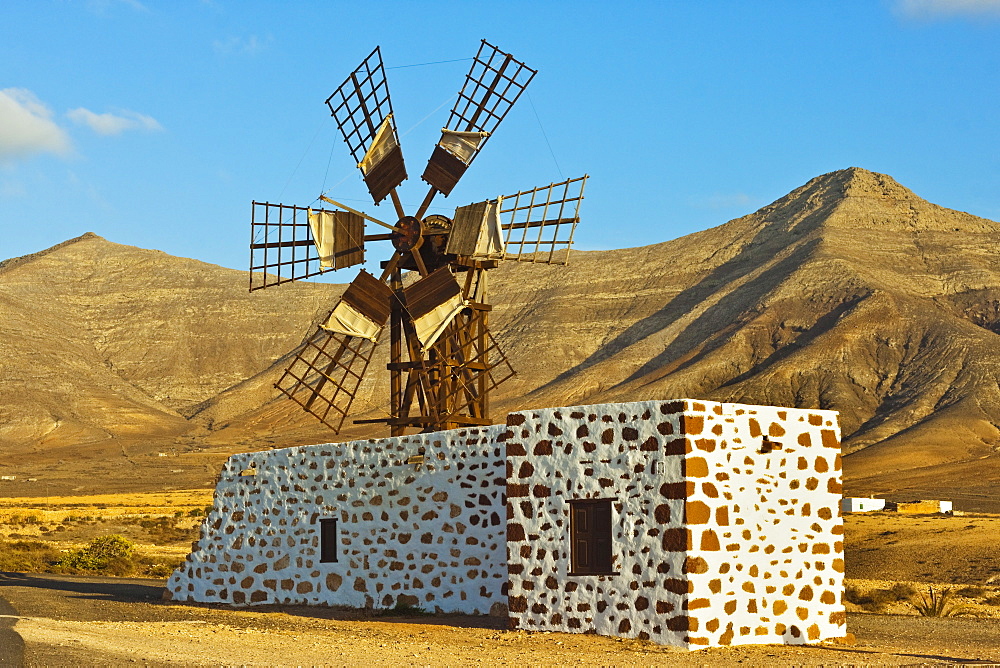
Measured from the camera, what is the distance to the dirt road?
478 inches

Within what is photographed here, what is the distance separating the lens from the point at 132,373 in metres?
114

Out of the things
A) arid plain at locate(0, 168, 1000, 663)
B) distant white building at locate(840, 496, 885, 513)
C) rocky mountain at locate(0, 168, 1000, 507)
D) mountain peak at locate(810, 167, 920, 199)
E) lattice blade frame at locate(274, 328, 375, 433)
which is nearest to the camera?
lattice blade frame at locate(274, 328, 375, 433)

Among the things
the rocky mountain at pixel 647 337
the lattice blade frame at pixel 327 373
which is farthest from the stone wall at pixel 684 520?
the rocky mountain at pixel 647 337

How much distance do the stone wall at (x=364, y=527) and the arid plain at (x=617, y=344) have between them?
1132 inches

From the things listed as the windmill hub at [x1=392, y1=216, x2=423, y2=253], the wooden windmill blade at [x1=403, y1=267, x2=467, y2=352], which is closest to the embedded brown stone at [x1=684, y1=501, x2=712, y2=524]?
the wooden windmill blade at [x1=403, y1=267, x2=467, y2=352]

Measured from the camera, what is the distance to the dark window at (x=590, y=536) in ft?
45.4

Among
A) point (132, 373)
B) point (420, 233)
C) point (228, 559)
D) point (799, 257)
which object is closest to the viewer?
point (228, 559)

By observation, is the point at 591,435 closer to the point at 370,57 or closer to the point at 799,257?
the point at 370,57

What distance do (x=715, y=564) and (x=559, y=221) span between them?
31.4 ft

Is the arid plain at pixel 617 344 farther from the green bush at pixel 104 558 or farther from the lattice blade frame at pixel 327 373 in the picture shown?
the green bush at pixel 104 558

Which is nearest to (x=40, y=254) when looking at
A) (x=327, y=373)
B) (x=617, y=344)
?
(x=617, y=344)

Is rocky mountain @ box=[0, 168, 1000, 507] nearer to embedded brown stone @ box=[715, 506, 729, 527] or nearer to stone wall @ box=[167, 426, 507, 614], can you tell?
stone wall @ box=[167, 426, 507, 614]

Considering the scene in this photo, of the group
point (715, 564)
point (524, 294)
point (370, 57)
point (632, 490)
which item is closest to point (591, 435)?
point (632, 490)

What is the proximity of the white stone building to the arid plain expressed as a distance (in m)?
31.6
